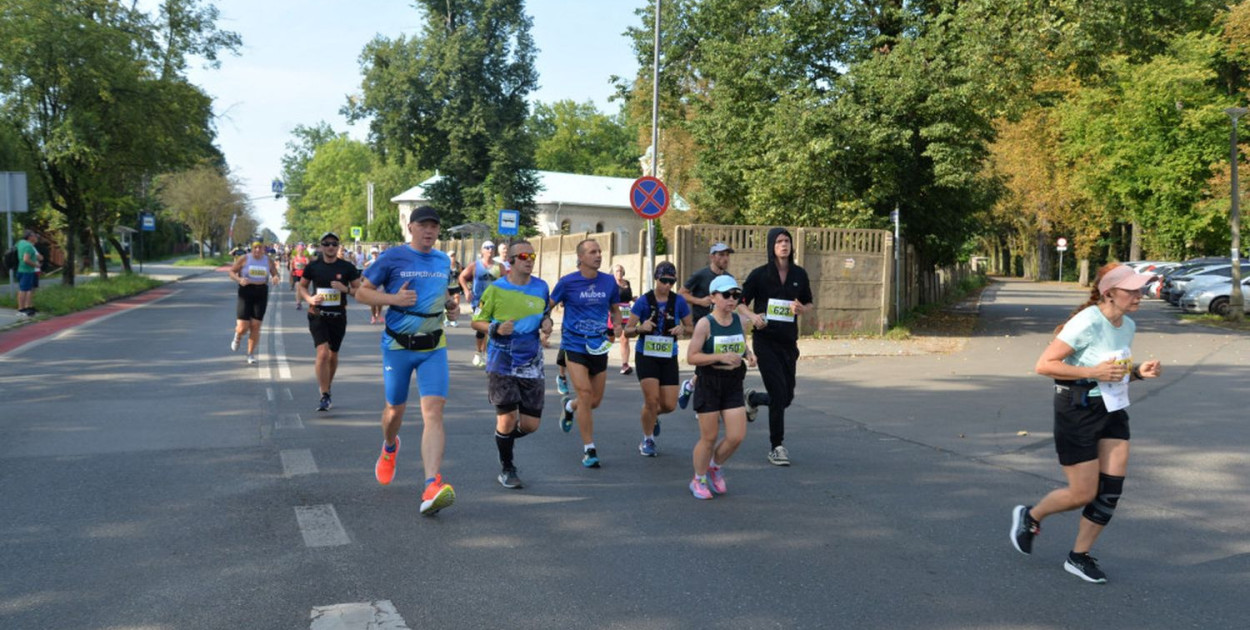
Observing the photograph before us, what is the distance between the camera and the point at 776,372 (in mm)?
8188

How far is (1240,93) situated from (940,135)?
26049mm

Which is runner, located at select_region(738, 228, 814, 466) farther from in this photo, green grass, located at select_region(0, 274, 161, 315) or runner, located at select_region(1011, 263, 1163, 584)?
green grass, located at select_region(0, 274, 161, 315)

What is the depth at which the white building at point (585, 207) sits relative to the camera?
73625mm

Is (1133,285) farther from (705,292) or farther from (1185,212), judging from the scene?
(1185,212)

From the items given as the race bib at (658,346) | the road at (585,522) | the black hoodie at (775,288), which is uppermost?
the black hoodie at (775,288)

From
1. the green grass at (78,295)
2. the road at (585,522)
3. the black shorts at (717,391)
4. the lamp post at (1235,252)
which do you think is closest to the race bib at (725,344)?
the black shorts at (717,391)

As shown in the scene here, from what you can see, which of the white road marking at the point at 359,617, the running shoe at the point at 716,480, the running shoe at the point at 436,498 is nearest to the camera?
the white road marking at the point at 359,617

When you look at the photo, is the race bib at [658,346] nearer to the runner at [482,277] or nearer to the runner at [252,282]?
the runner at [482,277]

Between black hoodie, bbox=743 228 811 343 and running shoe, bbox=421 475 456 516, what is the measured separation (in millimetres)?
3209

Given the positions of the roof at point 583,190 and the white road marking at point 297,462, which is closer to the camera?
the white road marking at point 297,462

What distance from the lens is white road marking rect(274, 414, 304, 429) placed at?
30.3 feet

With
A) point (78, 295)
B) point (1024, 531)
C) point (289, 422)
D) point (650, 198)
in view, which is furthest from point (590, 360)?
point (78, 295)

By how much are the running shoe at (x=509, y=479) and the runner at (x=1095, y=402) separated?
3.49 m

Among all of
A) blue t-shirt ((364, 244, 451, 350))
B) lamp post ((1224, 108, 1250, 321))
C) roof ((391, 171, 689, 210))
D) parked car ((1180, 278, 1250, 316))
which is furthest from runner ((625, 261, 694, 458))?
roof ((391, 171, 689, 210))
